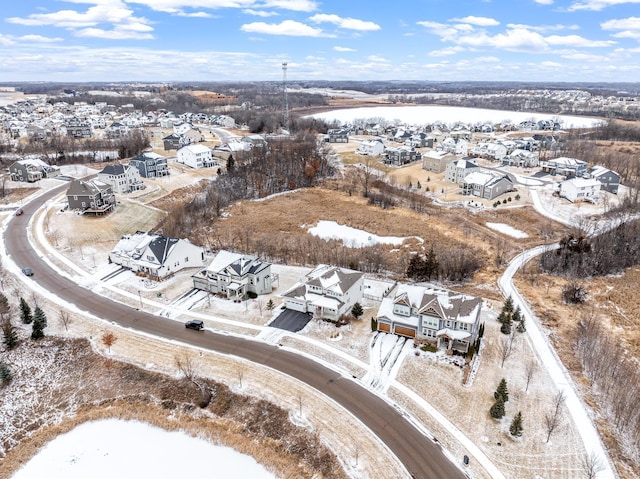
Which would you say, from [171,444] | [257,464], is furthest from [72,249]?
[257,464]

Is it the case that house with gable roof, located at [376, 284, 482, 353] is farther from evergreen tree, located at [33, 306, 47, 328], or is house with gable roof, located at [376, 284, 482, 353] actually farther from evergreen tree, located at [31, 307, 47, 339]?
evergreen tree, located at [33, 306, 47, 328]

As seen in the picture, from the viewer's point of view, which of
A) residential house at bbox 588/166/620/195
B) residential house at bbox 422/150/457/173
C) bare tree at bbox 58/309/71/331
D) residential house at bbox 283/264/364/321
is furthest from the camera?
residential house at bbox 422/150/457/173

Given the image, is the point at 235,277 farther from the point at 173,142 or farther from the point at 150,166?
the point at 173,142

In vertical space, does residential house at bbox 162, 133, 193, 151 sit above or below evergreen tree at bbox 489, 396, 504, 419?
above

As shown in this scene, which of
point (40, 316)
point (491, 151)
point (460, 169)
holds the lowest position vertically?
point (40, 316)

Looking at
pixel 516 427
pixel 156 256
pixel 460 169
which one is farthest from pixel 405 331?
pixel 460 169

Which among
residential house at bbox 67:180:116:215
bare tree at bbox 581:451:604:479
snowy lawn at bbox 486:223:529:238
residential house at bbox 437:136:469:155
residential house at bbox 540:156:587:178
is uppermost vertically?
residential house at bbox 437:136:469:155

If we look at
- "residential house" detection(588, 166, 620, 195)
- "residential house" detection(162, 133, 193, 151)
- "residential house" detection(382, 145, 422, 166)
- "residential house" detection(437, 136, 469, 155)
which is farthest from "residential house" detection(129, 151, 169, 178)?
"residential house" detection(588, 166, 620, 195)
